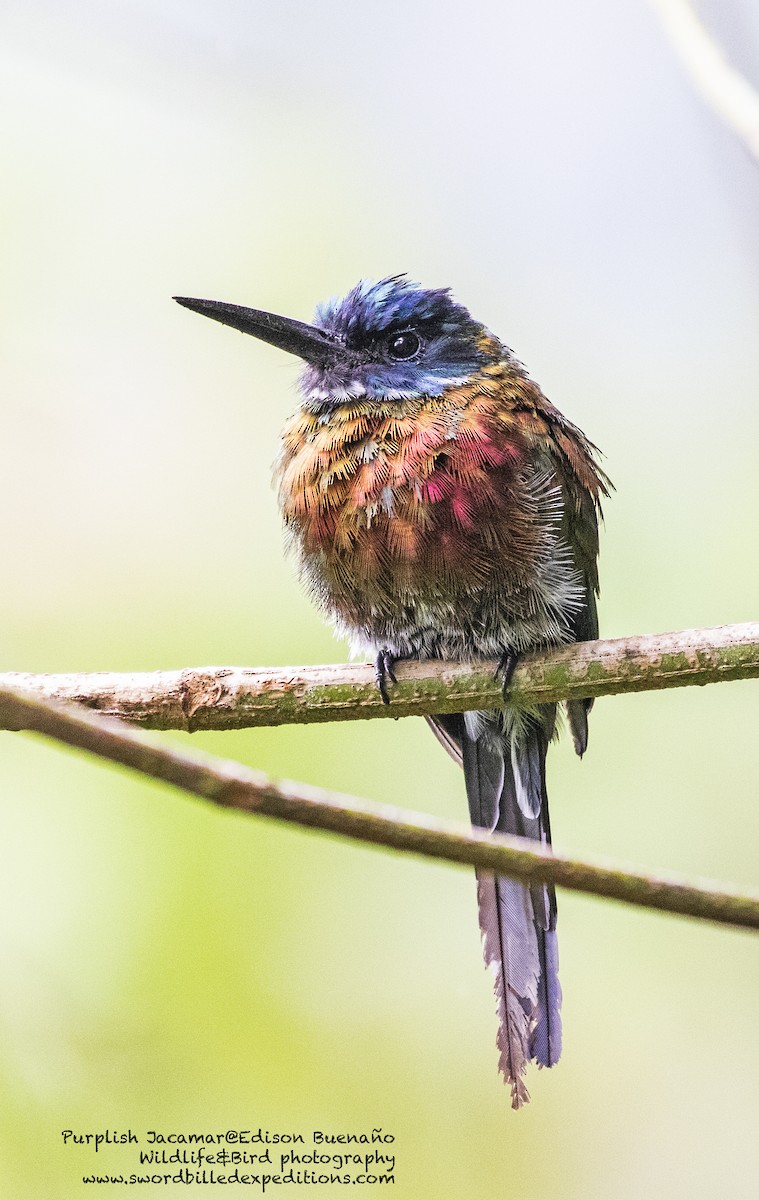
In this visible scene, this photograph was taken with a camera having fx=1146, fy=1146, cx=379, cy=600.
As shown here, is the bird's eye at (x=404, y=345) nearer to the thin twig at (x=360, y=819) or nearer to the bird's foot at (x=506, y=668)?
the bird's foot at (x=506, y=668)

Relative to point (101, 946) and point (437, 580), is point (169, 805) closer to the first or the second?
point (101, 946)

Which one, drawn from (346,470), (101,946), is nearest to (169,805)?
(101,946)

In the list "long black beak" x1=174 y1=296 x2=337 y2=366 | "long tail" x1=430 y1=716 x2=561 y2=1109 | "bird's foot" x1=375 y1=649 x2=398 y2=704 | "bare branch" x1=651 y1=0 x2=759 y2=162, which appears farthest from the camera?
"long black beak" x1=174 y1=296 x2=337 y2=366

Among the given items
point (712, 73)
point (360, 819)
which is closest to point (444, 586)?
point (712, 73)

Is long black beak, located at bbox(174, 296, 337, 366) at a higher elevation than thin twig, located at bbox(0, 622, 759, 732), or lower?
higher

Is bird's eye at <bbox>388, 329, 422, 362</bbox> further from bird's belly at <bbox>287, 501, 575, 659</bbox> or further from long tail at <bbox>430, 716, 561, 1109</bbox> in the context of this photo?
long tail at <bbox>430, 716, 561, 1109</bbox>

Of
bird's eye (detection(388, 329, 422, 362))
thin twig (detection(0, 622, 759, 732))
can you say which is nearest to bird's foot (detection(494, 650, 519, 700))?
thin twig (detection(0, 622, 759, 732))

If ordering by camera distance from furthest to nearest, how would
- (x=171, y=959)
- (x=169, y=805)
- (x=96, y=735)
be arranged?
(x=169, y=805) < (x=171, y=959) < (x=96, y=735)
